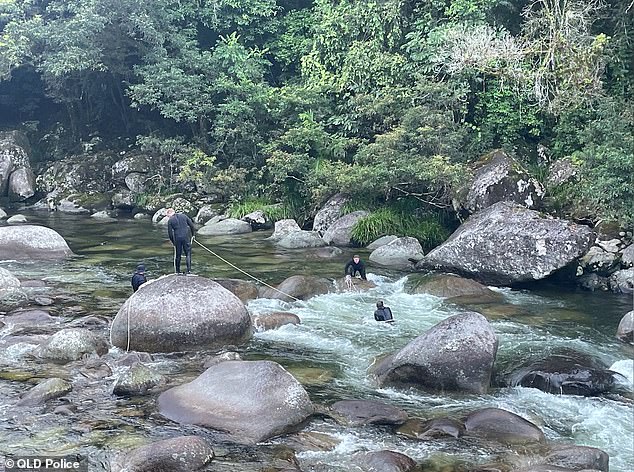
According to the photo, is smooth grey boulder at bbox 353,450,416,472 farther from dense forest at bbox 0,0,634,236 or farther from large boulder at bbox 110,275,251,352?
dense forest at bbox 0,0,634,236

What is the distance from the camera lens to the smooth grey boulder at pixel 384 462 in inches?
250

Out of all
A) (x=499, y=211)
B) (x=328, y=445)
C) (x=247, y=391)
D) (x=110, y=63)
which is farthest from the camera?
(x=110, y=63)

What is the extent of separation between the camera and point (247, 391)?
7.52 metres

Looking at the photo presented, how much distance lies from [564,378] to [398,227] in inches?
429

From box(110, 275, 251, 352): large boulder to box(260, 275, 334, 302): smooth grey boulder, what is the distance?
9.36 feet

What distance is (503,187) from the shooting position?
1700 cm

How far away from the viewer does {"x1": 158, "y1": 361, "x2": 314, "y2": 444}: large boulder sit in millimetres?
7172

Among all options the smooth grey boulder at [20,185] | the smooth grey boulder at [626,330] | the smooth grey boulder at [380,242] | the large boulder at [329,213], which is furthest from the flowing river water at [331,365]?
the smooth grey boulder at [20,185]

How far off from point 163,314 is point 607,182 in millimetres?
9369

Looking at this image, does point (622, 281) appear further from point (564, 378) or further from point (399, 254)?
point (564, 378)

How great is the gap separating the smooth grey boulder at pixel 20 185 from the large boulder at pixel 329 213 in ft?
50.9

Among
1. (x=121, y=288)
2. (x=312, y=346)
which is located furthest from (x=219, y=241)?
(x=312, y=346)

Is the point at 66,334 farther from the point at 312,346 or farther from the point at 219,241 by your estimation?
the point at 219,241

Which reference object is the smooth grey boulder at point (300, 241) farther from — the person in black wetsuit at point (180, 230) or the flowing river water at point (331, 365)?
the person in black wetsuit at point (180, 230)
